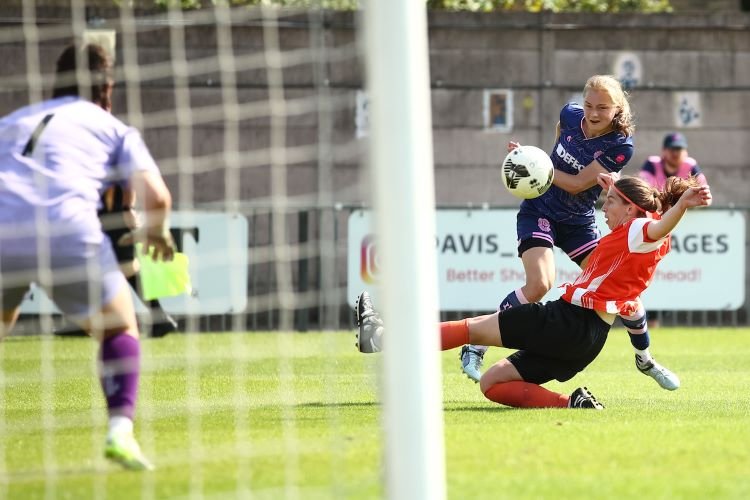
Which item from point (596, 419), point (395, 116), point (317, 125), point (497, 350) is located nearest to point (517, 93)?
point (317, 125)

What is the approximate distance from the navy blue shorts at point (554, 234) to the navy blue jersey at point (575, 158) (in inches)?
1.7

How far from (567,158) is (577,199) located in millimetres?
287

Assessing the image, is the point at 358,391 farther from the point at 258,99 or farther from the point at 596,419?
the point at 258,99

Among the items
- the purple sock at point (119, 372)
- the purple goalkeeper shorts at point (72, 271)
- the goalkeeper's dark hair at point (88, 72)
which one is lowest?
the purple sock at point (119, 372)

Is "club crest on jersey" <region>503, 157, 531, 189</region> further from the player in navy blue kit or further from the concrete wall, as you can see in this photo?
the concrete wall

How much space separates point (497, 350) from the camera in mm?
12328

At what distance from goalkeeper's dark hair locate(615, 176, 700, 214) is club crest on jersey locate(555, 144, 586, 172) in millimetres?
1313

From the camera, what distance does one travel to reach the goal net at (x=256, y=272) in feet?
14.2

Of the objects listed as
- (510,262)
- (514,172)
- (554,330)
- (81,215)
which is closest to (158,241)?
(81,215)

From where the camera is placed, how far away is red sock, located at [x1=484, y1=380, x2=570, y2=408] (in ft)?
24.5

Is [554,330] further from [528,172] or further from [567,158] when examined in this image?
[567,158]

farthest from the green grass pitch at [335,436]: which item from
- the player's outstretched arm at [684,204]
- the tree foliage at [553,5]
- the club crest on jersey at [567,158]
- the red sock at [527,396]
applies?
the tree foliage at [553,5]

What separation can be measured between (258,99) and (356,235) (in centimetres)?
253

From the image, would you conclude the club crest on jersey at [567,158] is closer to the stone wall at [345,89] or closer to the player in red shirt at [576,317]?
the player in red shirt at [576,317]
